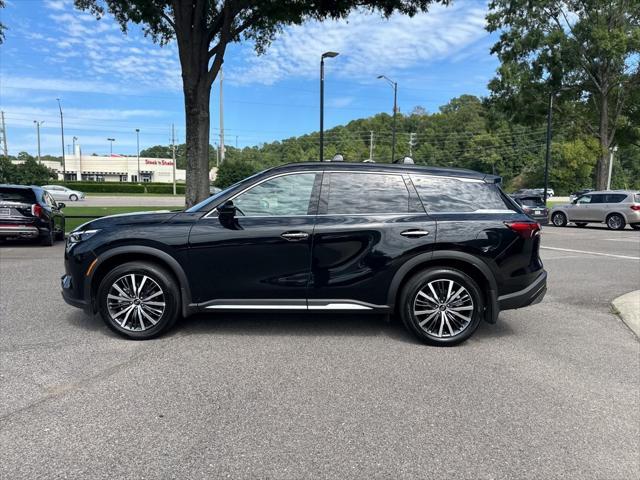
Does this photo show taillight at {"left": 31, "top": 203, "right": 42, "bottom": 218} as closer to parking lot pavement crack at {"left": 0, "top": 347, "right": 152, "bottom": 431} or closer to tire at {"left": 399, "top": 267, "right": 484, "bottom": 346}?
parking lot pavement crack at {"left": 0, "top": 347, "right": 152, "bottom": 431}

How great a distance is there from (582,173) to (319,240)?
233 feet

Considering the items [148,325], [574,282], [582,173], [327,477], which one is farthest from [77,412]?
[582,173]

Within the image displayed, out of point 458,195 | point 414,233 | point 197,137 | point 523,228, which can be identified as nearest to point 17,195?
point 197,137

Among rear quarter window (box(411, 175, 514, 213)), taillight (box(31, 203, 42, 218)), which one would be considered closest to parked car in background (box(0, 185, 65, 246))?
taillight (box(31, 203, 42, 218))

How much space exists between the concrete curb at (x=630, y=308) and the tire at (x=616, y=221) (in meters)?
15.7

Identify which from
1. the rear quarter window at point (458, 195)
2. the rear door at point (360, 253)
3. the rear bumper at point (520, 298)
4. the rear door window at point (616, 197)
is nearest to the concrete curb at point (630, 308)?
the rear bumper at point (520, 298)

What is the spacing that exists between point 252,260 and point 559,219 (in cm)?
2183

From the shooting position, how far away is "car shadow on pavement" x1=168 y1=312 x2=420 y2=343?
507 centimetres

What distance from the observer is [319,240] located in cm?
466

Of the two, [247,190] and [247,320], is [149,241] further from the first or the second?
[247,320]

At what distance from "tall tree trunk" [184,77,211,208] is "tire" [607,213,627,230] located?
17.5 m

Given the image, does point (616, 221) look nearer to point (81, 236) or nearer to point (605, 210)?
point (605, 210)

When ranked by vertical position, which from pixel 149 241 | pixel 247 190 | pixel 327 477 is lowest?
pixel 327 477

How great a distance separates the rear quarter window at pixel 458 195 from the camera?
4.84 meters
